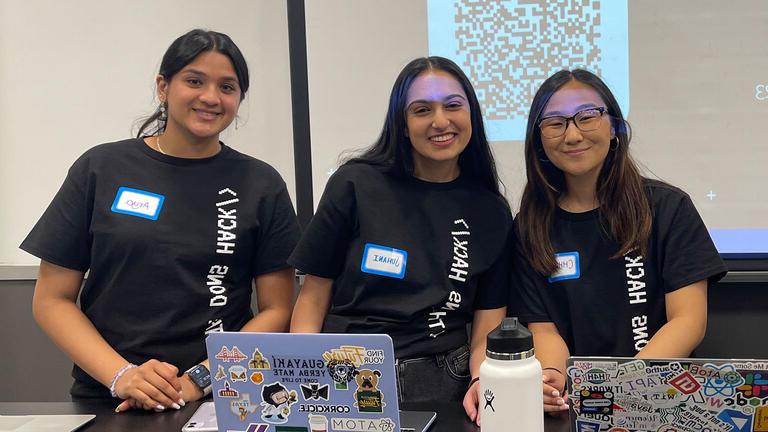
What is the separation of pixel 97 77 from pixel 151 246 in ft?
3.98

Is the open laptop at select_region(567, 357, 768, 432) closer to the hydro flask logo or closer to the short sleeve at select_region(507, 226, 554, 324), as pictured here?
the hydro flask logo

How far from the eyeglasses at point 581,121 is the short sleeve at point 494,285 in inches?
11.2

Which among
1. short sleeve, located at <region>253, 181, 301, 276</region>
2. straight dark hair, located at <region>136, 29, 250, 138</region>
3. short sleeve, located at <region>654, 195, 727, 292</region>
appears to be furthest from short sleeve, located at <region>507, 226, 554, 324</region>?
straight dark hair, located at <region>136, 29, 250, 138</region>

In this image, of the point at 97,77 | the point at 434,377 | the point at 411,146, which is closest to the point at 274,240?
the point at 411,146

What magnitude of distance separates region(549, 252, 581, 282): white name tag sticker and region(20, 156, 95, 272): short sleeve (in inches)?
45.4

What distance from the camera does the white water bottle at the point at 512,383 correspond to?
2.92 feet

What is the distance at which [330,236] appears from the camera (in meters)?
1.69

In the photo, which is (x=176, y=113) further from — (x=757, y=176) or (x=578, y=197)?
(x=757, y=176)

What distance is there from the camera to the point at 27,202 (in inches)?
105

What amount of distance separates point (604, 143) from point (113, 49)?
1.85 m

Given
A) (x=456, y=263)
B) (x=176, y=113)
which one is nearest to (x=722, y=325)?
(x=456, y=263)

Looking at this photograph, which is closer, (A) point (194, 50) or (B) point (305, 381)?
(B) point (305, 381)

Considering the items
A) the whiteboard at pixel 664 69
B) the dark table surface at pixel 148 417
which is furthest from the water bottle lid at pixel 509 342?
the whiteboard at pixel 664 69

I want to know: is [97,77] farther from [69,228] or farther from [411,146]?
[411,146]
